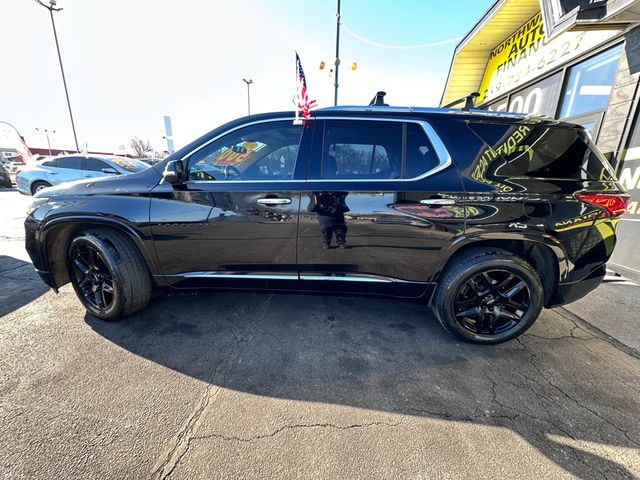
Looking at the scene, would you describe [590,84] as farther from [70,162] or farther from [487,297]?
[70,162]

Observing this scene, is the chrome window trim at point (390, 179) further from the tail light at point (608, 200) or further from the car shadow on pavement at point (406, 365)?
the car shadow on pavement at point (406, 365)

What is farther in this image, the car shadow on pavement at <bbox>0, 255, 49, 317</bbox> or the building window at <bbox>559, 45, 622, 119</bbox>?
the building window at <bbox>559, 45, 622, 119</bbox>

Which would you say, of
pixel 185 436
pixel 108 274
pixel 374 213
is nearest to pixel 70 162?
pixel 108 274

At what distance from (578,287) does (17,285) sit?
6.04 m

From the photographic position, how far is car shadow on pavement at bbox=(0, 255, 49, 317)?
2973 mm

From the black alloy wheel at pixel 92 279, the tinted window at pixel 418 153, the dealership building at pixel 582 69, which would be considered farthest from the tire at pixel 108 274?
the dealership building at pixel 582 69

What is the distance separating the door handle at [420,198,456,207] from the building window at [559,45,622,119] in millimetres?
4764

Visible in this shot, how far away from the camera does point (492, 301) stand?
241 cm

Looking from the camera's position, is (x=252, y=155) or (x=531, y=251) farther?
(x=252, y=155)

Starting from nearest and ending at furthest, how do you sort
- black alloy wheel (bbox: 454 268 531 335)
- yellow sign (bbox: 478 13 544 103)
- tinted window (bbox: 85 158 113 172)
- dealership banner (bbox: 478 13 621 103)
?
black alloy wheel (bbox: 454 268 531 335)
dealership banner (bbox: 478 13 621 103)
yellow sign (bbox: 478 13 544 103)
tinted window (bbox: 85 158 113 172)

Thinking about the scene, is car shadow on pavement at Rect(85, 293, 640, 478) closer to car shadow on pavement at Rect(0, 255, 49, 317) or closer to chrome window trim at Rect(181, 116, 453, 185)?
car shadow on pavement at Rect(0, 255, 49, 317)

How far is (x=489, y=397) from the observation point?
1.92 metres

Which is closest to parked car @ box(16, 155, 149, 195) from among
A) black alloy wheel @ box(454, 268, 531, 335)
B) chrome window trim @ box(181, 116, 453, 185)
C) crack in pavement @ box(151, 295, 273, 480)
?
chrome window trim @ box(181, 116, 453, 185)

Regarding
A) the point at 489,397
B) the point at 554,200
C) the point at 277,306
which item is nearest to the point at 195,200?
the point at 277,306
